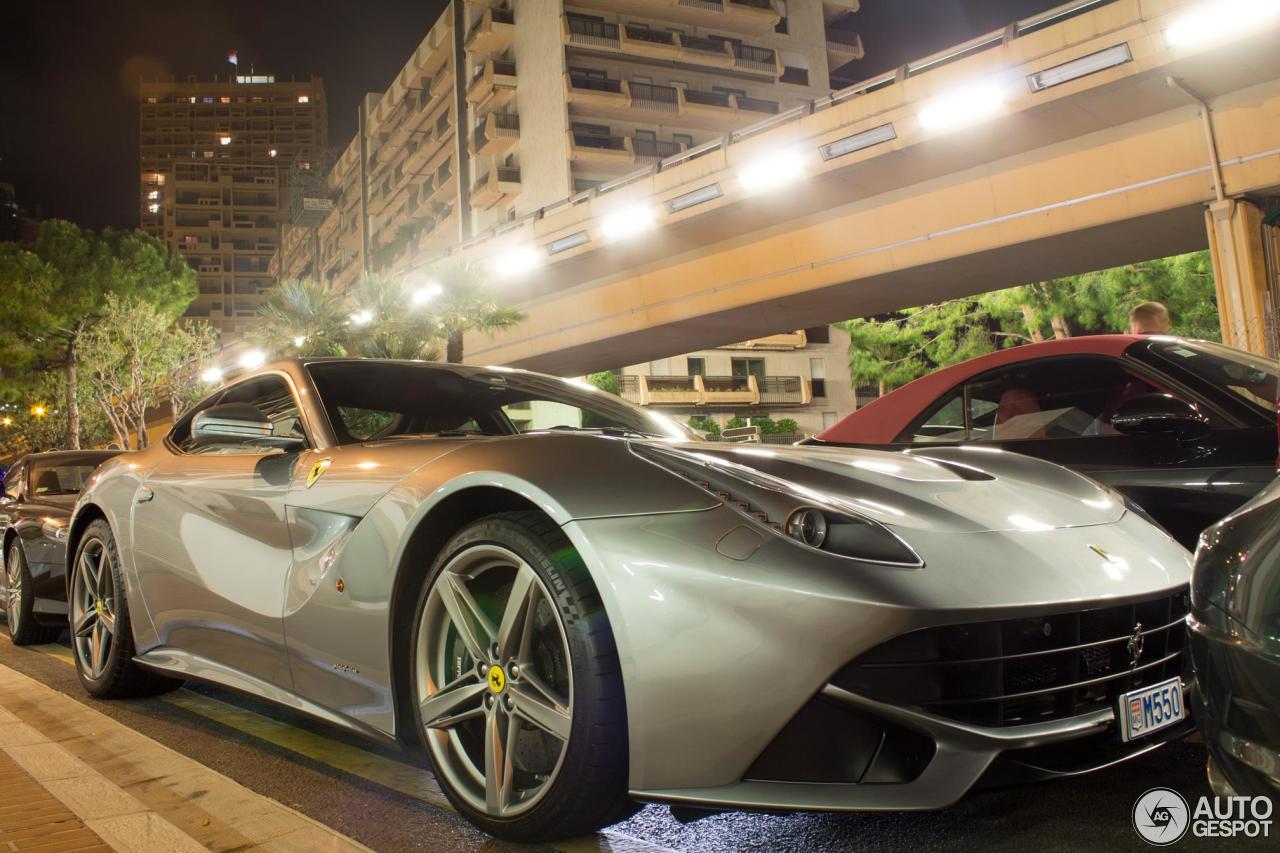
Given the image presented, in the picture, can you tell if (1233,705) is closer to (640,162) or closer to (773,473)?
(773,473)

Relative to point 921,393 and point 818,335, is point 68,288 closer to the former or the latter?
point 818,335

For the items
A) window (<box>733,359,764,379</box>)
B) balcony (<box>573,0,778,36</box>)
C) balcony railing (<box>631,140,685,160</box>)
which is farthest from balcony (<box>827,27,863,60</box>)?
window (<box>733,359,764,379</box>)

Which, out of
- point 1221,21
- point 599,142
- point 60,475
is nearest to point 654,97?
point 599,142

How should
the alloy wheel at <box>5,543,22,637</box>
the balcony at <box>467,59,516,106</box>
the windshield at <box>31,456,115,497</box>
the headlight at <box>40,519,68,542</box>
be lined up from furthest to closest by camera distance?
the balcony at <box>467,59,516,106</box> < the windshield at <box>31,456,115,497</box> < the alloy wheel at <box>5,543,22,637</box> < the headlight at <box>40,519,68,542</box>

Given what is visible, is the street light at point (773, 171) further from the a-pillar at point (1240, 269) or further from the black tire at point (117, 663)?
the black tire at point (117, 663)

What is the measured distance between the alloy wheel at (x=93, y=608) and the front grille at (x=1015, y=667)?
3526 millimetres

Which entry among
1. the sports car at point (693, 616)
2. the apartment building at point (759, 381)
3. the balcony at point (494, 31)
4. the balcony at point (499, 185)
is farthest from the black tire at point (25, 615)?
the balcony at point (494, 31)

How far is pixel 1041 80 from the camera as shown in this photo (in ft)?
49.5

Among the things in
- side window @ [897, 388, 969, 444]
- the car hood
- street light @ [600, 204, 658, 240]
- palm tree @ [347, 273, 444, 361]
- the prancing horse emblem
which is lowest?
the prancing horse emblem

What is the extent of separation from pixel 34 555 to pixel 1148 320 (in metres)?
7.06

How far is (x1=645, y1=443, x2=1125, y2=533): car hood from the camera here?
7.81 ft

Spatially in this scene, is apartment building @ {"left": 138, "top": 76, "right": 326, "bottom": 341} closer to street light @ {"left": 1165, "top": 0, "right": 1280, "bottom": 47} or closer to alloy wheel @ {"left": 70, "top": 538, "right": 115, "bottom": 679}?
street light @ {"left": 1165, "top": 0, "right": 1280, "bottom": 47}

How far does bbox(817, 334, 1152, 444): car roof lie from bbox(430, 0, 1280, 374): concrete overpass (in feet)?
38.1

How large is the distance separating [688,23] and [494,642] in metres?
49.6
